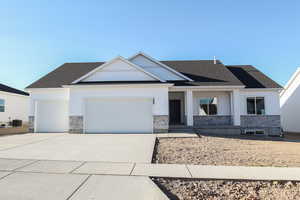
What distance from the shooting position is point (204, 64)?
16.9 metres

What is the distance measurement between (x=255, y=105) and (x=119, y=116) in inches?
431

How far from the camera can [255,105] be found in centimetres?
1399

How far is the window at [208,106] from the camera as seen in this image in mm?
14109

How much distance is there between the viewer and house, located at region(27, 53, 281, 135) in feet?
38.7

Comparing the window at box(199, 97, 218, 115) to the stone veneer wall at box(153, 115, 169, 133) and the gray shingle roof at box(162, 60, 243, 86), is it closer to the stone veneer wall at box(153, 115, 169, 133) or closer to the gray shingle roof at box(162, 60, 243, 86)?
the gray shingle roof at box(162, 60, 243, 86)

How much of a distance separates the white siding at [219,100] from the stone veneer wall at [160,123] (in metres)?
3.66

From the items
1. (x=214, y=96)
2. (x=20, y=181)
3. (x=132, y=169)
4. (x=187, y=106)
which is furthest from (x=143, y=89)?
(x=20, y=181)

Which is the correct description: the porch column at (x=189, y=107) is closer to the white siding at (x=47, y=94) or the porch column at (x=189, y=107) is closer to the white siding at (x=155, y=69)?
the white siding at (x=155, y=69)

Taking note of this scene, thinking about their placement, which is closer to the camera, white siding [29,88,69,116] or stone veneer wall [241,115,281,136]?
white siding [29,88,69,116]

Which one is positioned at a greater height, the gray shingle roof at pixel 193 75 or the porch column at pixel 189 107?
the gray shingle roof at pixel 193 75

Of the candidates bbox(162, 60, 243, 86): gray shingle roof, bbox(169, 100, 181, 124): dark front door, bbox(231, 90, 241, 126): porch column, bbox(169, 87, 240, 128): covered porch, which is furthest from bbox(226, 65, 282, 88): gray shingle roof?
bbox(169, 100, 181, 124): dark front door

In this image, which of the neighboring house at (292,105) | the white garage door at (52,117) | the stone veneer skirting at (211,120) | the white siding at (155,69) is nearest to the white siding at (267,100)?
the stone veneer skirting at (211,120)

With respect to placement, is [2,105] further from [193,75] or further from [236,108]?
[236,108]

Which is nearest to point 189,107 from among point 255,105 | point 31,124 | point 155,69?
point 155,69
